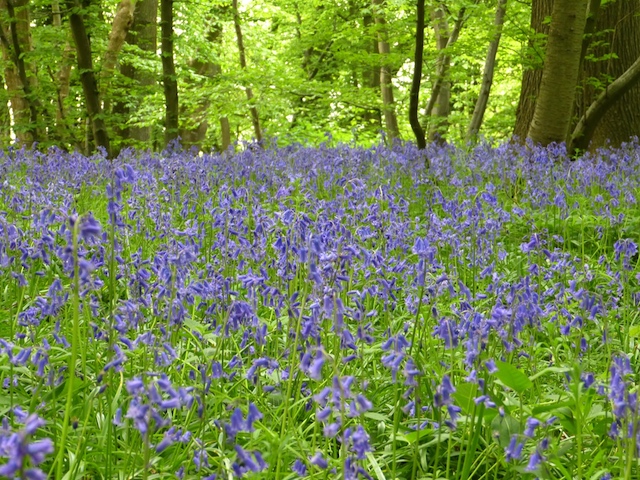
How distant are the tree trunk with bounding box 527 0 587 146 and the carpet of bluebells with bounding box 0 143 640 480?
3.25 m

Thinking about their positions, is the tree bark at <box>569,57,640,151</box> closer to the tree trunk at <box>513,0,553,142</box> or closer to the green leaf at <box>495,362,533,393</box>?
the tree trunk at <box>513,0,553,142</box>

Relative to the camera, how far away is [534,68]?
8.59m

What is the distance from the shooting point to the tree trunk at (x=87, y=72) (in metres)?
8.79

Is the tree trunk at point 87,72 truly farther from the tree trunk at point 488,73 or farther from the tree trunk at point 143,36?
the tree trunk at point 488,73

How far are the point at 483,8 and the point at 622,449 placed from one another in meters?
7.88

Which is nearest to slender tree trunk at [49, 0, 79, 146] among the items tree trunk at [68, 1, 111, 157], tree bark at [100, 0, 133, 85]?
tree bark at [100, 0, 133, 85]

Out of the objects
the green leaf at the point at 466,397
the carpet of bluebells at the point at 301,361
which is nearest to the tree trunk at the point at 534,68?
the carpet of bluebells at the point at 301,361

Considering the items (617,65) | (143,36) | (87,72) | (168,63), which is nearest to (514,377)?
(87,72)

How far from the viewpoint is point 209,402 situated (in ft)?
7.43

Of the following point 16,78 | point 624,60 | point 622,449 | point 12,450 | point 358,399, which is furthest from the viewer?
point 16,78

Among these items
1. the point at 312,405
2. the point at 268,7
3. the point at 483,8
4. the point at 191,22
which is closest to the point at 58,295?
the point at 312,405

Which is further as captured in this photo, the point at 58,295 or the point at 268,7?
the point at 268,7

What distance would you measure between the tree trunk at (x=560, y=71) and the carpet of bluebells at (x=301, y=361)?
3.25 metres

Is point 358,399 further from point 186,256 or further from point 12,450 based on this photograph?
point 186,256
